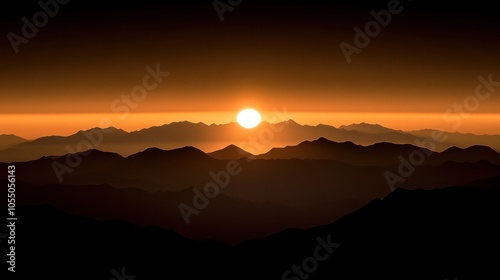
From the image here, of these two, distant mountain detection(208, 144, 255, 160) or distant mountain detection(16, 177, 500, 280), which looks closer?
distant mountain detection(16, 177, 500, 280)

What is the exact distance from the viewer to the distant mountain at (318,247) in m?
27.2

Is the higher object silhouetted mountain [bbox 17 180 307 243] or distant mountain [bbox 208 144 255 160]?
distant mountain [bbox 208 144 255 160]

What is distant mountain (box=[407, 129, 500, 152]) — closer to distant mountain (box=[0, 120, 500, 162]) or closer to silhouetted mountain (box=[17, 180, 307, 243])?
distant mountain (box=[0, 120, 500, 162])

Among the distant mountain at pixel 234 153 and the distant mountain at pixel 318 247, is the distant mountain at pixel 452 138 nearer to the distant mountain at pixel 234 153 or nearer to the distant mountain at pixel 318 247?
the distant mountain at pixel 318 247

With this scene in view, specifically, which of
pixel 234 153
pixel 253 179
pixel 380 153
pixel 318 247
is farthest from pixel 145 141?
pixel 380 153

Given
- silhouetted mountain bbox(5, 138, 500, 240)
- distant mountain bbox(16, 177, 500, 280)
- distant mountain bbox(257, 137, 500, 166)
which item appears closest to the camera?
silhouetted mountain bbox(5, 138, 500, 240)

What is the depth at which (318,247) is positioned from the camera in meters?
31.2

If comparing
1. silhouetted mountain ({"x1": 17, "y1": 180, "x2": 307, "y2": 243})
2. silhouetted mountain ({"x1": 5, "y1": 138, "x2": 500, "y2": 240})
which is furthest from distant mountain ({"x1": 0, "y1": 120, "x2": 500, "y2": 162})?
silhouetted mountain ({"x1": 17, "y1": 180, "x2": 307, "y2": 243})

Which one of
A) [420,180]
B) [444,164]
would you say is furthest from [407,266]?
[444,164]

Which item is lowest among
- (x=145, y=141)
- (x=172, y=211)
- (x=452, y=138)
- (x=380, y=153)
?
(x=172, y=211)

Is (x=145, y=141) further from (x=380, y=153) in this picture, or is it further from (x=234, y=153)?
(x=380, y=153)

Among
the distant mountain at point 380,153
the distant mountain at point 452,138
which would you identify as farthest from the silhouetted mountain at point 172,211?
the distant mountain at point 452,138

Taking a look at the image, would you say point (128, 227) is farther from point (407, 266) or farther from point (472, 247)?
point (472, 247)

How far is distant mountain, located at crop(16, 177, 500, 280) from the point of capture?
27.2 m
